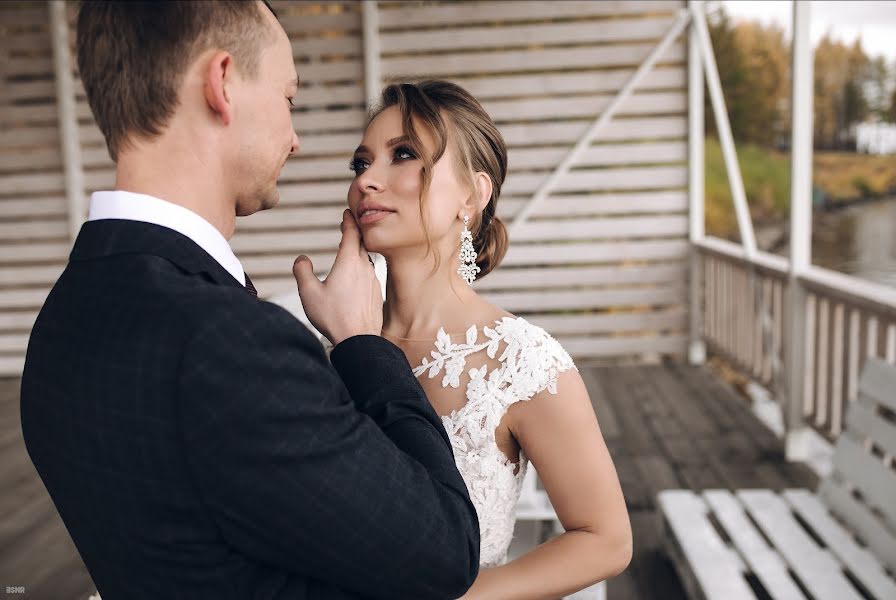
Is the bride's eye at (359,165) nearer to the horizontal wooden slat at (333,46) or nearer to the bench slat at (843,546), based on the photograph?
the bench slat at (843,546)

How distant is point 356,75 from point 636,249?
2.70 meters

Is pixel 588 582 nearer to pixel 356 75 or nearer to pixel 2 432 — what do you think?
pixel 2 432

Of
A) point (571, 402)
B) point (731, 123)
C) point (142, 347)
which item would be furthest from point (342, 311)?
point (731, 123)

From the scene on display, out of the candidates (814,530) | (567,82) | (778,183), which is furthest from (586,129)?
(814,530)

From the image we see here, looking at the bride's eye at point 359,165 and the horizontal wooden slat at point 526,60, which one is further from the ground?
the horizontal wooden slat at point 526,60

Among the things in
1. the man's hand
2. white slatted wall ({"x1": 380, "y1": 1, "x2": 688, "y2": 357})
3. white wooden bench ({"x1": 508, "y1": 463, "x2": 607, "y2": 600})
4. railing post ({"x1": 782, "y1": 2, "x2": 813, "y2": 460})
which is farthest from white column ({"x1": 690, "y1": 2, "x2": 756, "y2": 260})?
the man's hand

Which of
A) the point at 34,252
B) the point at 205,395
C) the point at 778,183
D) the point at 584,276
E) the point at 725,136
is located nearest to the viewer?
the point at 205,395

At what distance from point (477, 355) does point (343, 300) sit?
1.70 feet

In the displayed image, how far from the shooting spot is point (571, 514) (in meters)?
1.34

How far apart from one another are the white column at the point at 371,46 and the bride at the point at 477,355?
4.59 metres

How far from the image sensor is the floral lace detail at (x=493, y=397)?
4.66 ft

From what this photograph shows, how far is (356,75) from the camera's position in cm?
611

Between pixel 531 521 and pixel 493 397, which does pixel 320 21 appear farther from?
pixel 493 397

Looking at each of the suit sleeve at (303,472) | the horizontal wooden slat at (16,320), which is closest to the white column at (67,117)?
the horizontal wooden slat at (16,320)
